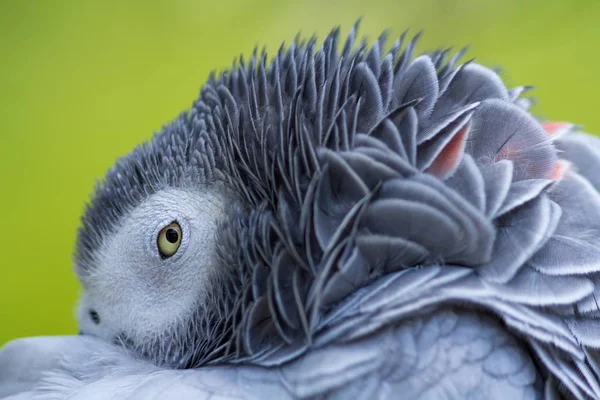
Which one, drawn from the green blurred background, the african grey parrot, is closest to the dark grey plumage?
the african grey parrot

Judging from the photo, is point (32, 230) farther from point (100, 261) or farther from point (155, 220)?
point (155, 220)

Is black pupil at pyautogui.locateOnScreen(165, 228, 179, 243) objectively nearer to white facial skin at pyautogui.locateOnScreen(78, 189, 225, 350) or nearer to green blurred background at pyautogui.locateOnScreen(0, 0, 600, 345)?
white facial skin at pyautogui.locateOnScreen(78, 189, 225, 350)

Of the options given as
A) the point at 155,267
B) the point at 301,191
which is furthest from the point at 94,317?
the point at 301,191

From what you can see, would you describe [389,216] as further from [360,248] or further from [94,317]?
[94,317]

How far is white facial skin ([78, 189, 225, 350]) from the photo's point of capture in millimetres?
722

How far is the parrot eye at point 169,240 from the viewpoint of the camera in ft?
2.43

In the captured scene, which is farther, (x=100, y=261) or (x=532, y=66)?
(x=532, y=66)

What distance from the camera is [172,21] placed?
5.69ft

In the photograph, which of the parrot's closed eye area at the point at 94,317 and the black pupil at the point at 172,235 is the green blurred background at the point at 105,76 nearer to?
the parrot's closed eye area at the point at 94,317

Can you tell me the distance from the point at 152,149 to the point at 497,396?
574 mm

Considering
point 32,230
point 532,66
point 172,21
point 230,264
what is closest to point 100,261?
point 230,264

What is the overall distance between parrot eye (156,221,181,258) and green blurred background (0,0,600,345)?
1045 millimetres

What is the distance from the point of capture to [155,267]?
2.47 ft

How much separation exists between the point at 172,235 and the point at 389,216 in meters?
0.33
